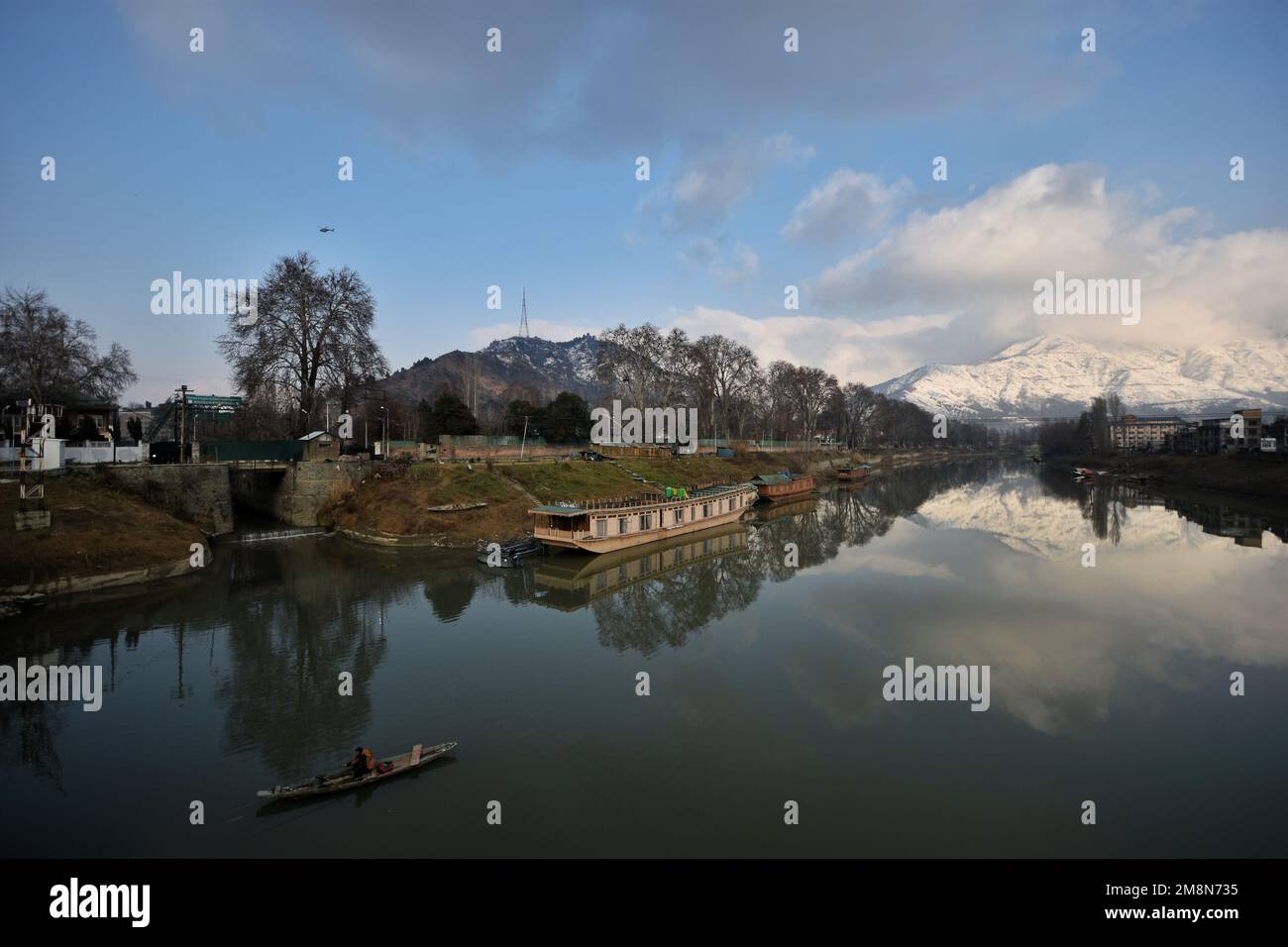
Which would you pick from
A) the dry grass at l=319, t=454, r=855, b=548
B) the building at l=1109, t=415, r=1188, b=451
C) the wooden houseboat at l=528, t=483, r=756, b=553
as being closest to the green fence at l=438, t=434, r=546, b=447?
the dry grass at l=319, t=454, r=855, b=548

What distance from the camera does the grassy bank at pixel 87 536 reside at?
25.5 meters

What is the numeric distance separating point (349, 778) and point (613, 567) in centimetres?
2354

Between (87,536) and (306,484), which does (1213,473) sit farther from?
(87,536)

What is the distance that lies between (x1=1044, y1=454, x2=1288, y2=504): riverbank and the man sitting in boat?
303ft

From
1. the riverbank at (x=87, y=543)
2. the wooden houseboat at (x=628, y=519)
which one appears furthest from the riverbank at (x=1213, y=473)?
the riverbank at (x=87, y=543)

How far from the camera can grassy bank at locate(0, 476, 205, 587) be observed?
2555 centimetres

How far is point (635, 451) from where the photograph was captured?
7444cm

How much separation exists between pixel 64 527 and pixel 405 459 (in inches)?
914

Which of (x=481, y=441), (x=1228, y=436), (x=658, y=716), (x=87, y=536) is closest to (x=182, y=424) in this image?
(x=87, y=536)

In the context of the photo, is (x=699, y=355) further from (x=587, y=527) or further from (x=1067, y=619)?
(x=1067, y=619)

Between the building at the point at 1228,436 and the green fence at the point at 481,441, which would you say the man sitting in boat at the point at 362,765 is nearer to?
the green fence at the point at 481,441
